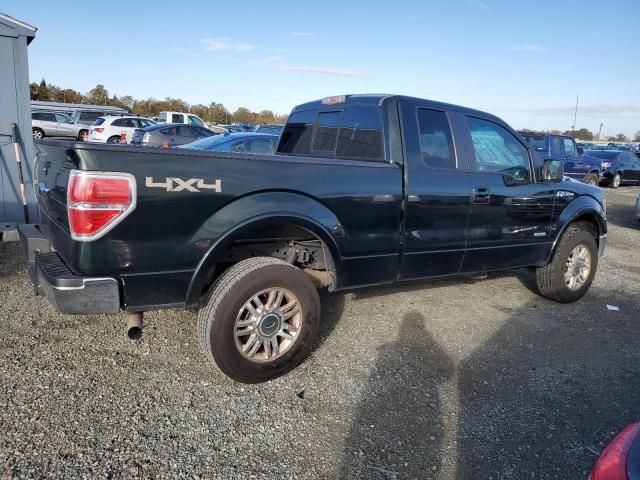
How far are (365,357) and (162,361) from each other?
154cm

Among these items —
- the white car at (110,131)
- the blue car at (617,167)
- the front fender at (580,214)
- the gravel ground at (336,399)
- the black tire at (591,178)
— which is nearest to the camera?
the gravel ground at (336,399)

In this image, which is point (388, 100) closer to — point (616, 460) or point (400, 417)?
point (400, 417)

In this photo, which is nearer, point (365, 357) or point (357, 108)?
point (365, 357)

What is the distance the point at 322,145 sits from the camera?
4.54 meters

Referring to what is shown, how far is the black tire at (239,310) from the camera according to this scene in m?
3.05

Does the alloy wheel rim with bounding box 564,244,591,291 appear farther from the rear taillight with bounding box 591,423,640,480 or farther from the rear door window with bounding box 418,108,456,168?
the rear taillight with bounding box 591,423,640,480

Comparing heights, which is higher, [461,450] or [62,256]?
[62,256]

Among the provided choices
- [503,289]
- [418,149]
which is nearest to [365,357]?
[418,149]

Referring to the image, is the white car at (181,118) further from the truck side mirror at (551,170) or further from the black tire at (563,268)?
the truck side mirror at (551,170)

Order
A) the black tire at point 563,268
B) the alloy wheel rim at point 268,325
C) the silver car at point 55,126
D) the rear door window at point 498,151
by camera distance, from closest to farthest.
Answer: the alloy wheel rim at point 268,325 < the rear door window at point 498,151 < the black tire at point 563,268 < the silver car at point 55,126

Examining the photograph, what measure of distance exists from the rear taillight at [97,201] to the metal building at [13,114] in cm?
456

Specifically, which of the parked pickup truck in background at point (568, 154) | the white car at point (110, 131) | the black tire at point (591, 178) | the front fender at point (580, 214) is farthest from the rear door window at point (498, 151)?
the white car at point (110, 131)

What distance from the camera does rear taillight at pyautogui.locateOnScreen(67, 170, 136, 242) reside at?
2564 mm

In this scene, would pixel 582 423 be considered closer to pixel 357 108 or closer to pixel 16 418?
pixel 357 108
